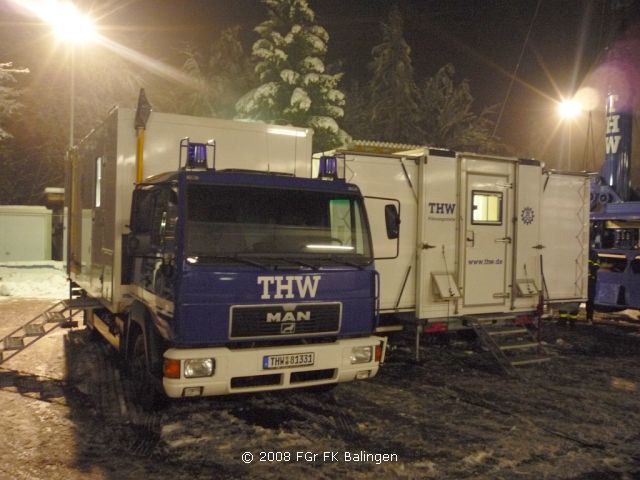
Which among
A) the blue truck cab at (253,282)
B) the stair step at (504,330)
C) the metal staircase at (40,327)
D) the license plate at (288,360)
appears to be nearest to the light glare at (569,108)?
the stair step at (504,330)

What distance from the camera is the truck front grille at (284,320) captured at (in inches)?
220

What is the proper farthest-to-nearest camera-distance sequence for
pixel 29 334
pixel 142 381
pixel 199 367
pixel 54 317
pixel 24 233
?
pixel 24 233
pixel 54 317
pixel 29 334
pixel 142 381
pixel 199 367

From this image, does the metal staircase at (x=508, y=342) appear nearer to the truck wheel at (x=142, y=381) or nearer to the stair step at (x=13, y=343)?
the truck wheel at (x=142, y=381)

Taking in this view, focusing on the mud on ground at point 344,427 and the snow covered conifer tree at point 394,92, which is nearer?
the mud on ground at point 344,427

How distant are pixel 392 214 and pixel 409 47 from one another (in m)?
26.1

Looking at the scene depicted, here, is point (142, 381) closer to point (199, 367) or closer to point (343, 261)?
point (199, 367)

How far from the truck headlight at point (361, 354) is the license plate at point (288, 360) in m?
0.46

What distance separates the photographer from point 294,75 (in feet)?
68.6

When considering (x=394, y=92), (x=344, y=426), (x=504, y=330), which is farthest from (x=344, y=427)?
(x=394, y=92)

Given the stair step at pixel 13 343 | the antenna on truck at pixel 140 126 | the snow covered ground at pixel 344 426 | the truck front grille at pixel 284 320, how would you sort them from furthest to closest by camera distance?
the stair step at pixel 13 343 → the antenna on truck at pixel 140 126 → the truck front grille at pixel 284 320 → the snow covered ground at pixel 344 426

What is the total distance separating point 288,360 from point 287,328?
0.29 meters

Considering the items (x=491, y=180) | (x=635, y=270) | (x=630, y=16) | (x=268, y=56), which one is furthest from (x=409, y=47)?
(x=491, y=180)

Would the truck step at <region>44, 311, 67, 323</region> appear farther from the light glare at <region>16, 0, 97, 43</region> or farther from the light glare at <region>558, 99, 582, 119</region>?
the light glare at <region>558, 99, 582, 119</region>

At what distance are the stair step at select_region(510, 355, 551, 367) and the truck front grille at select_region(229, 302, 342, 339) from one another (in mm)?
3991
